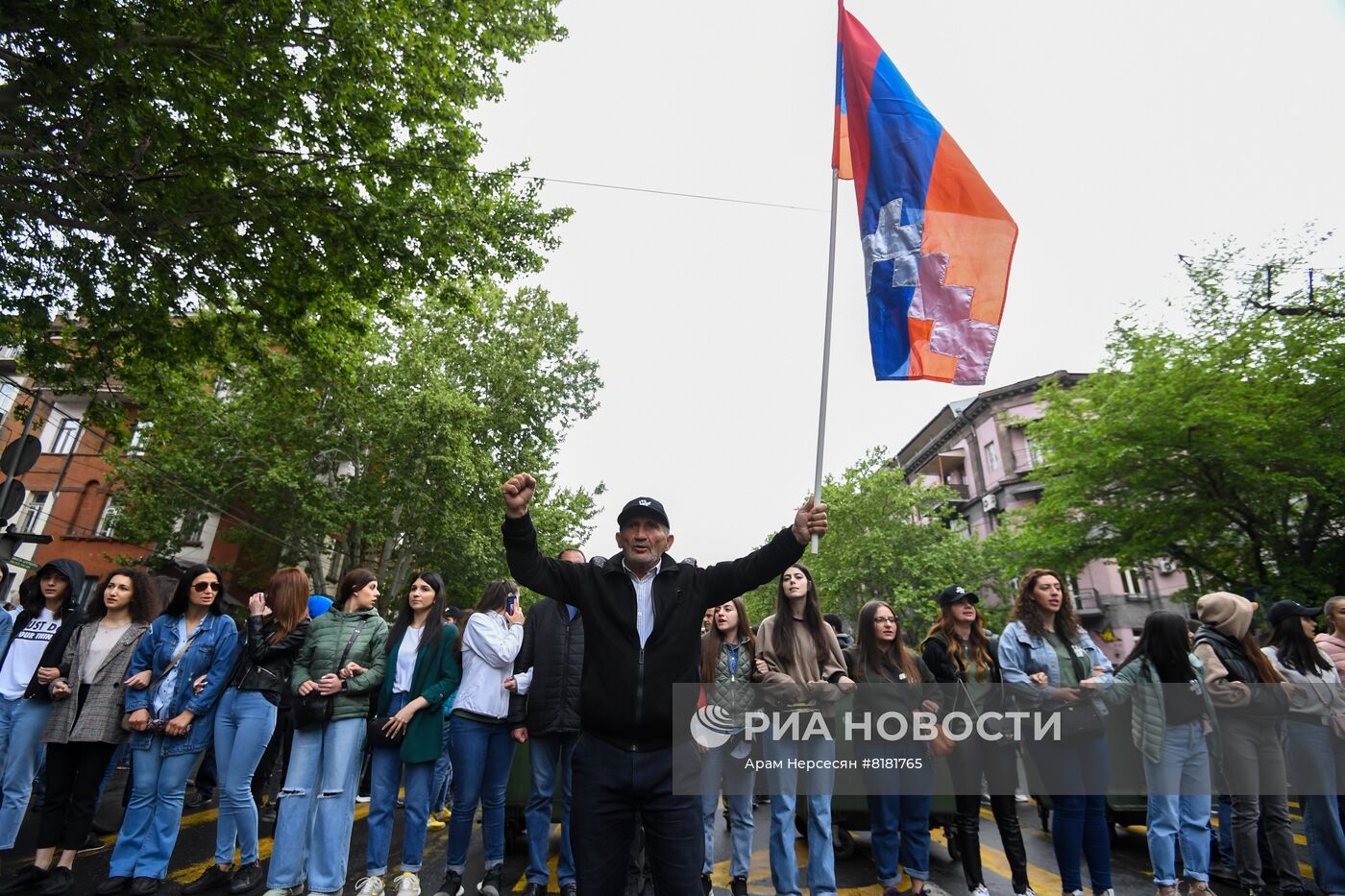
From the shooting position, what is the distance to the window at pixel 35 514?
2688cm

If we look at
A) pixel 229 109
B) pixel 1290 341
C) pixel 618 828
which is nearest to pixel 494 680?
pixel 618 828

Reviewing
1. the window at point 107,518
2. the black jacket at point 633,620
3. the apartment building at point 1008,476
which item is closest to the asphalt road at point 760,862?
the black jacket at point 633,620

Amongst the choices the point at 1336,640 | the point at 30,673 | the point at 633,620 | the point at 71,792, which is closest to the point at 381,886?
the point at 71,792

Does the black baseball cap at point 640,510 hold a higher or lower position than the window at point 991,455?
lower

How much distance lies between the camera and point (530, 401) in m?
25.2

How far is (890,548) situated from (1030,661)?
33.2m

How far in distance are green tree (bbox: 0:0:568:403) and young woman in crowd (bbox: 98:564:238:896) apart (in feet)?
14.9

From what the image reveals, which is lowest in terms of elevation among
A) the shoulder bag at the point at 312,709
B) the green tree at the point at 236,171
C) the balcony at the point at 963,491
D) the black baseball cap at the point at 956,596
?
the shoulder bag at the point at 312,709

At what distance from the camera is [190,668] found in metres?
4.84

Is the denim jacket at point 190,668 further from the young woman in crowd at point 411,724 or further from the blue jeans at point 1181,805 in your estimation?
the blue jeans at point 1181,805

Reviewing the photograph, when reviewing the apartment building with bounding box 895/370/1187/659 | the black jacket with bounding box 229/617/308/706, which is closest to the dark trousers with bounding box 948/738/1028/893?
the black jacket with bounding box 229/617/308/706

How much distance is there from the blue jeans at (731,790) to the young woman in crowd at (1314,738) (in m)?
3.92

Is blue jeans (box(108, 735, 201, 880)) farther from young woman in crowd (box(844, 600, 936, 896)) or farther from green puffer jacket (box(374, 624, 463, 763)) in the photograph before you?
young woman in crowd (box(844, 600, 936, 896))

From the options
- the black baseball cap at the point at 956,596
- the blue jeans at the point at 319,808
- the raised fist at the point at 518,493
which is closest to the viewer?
the raised fist at the point at 518,493
